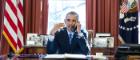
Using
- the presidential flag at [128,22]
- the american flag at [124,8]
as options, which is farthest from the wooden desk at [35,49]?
the american flag at [124,8]

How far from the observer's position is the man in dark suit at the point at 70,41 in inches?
130

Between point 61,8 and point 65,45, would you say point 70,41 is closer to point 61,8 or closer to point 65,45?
point 65,45

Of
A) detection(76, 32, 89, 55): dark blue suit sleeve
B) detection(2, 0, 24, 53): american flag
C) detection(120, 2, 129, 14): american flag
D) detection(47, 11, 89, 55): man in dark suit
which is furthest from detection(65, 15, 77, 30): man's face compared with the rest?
detection(120, 2, 129, 14): american flag

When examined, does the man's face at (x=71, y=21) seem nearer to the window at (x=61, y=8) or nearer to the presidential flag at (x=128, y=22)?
the presidential flag at (x=128, y=22)

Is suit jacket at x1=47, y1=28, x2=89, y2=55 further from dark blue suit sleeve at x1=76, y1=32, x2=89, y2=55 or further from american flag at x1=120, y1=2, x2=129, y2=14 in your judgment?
american flag at x1=120, y1=2, x2=129, y2=14

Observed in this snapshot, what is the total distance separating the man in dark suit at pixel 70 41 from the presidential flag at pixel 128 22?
2.60 m

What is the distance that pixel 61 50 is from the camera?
3.30m

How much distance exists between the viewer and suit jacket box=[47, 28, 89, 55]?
10.8ft

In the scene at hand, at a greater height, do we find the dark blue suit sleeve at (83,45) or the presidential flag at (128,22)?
the presidential flag at (128,22)

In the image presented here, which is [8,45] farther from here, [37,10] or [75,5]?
[75,5]

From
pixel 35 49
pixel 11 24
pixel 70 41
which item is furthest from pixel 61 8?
pixel 70 41

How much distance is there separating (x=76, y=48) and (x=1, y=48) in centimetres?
302

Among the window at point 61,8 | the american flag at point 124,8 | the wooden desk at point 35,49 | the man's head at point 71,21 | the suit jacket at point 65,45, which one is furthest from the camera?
the window at point 61,8

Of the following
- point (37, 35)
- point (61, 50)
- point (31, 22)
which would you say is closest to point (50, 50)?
point (61, 50)
